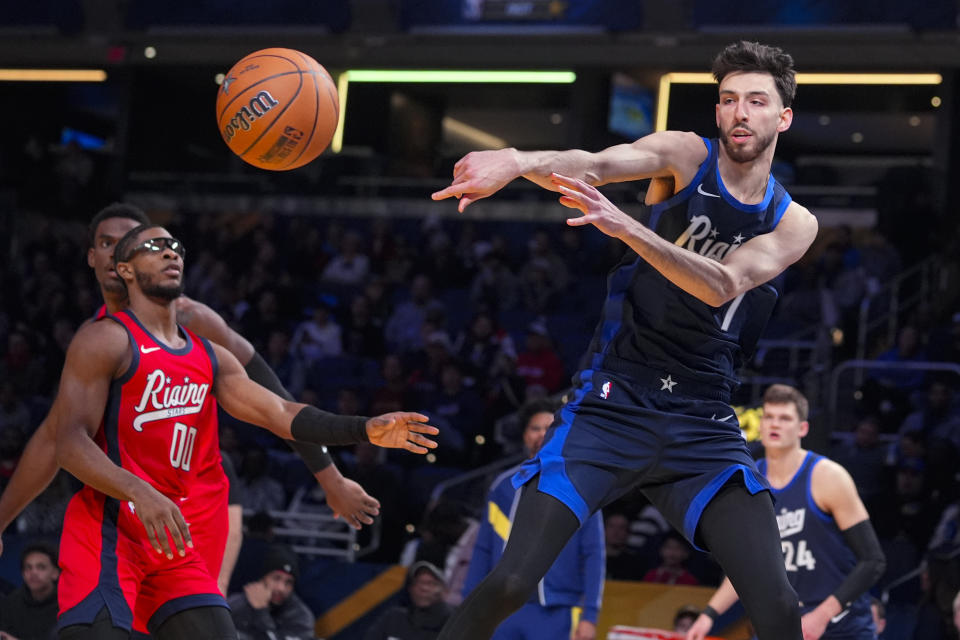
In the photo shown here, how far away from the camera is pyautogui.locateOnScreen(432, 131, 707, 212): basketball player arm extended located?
A: 374cm

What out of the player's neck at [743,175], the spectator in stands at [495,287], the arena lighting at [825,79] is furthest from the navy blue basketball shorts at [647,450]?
the arena lighting at [825,79]

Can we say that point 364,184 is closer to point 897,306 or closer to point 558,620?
point 897,306

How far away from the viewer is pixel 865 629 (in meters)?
6.44

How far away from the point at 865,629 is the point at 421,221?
40.5ft

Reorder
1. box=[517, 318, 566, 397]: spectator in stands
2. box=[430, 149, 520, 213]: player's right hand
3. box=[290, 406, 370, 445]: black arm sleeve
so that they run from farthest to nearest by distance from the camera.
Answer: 1. box=[517, 318, 566, 397]: spectator in stands
2. box=[290, 406, 370, 445]: black arm sleeve
3. box=[430, 149, 520, 213]: player's right hand

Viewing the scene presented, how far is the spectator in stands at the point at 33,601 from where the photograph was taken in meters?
8.53

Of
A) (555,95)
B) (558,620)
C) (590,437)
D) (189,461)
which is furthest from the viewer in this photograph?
(555,95)

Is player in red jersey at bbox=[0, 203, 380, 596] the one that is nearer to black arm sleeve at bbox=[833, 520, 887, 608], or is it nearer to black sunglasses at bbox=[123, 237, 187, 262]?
black sunglasses at bbox=[123, 237, 187, 262]

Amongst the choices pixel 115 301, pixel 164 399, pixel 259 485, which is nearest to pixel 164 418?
pixel 164 399

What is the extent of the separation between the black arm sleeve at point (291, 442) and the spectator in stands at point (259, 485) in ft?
18.9

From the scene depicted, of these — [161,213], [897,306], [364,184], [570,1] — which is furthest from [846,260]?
[161,213]

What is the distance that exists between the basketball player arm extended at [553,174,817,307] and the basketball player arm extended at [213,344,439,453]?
1069 millimetres

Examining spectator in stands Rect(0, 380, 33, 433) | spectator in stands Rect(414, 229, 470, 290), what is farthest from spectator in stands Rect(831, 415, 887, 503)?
spectator in stands Rect(0, 380, 33, 433)

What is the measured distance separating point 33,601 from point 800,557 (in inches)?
198
